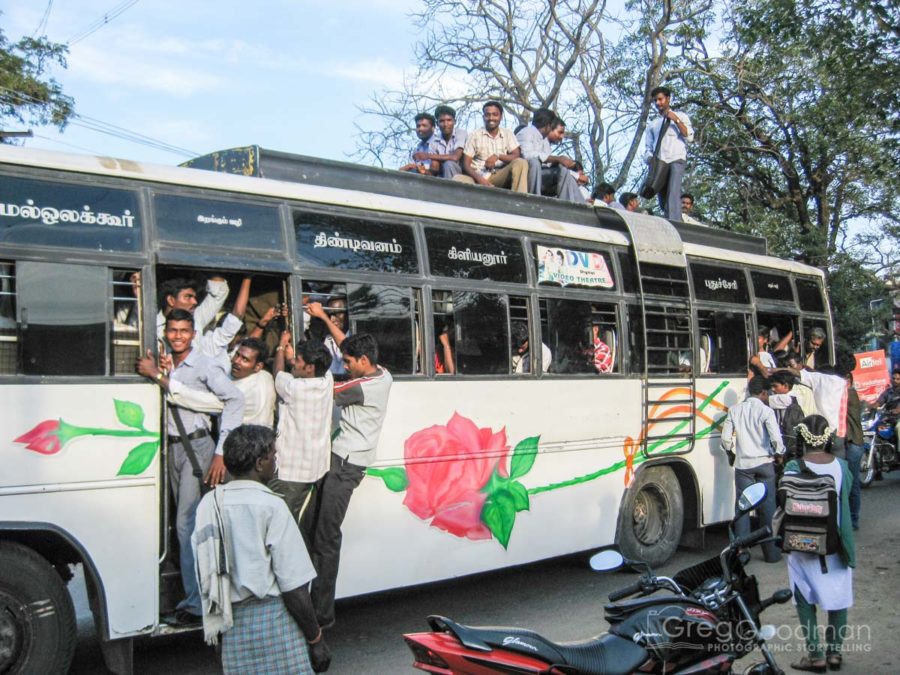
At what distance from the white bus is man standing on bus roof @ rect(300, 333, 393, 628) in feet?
0.61

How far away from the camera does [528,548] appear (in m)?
7.48

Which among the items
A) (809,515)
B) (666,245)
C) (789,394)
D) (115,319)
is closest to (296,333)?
(115,319)

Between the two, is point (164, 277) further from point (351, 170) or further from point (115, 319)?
point (351, 170)

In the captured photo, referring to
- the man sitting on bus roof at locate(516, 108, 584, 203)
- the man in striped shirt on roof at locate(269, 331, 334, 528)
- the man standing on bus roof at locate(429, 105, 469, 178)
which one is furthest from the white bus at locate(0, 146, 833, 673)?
the man standing on bus roof at locate(429, 105, 469, 178)

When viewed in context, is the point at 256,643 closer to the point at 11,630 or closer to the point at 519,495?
the point at 11,630

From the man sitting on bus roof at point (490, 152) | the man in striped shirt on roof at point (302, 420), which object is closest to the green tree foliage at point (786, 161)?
the man sitting on bus roof at point (490, 152)

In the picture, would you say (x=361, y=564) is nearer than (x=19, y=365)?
No

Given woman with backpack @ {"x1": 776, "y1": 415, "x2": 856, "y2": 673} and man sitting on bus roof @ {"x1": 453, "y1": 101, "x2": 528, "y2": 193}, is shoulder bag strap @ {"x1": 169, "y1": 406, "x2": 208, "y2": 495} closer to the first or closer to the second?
woman with backpack @ {"x1": 776, "y1": 415, "x2": 856, "y2": 673}

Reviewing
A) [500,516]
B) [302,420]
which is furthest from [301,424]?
[500,516]

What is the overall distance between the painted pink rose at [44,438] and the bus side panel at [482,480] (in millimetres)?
1974

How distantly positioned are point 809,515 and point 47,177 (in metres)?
4.56

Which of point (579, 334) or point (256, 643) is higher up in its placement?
point (579, 334)

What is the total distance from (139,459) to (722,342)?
6.22m

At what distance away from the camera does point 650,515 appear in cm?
905
